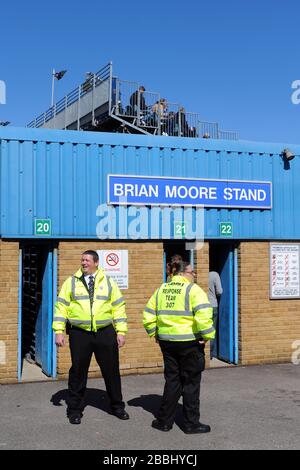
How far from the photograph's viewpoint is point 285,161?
396 inches

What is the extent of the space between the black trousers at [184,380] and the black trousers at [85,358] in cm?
69

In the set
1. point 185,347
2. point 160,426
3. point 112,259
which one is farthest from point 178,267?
point 112,259

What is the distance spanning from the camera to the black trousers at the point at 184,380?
5898mm

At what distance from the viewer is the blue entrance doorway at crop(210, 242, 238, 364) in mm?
9789

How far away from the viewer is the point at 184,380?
5.98 meters

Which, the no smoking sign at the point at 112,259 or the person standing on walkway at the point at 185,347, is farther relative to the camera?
the no smoking sign at the point at 112,259

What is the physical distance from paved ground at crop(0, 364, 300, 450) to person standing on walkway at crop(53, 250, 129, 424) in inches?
13.4

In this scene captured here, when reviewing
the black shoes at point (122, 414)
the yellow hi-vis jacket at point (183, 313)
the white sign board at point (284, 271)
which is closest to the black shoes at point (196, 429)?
the black shoes at point (122, 414)

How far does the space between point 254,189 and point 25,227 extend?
156 inches

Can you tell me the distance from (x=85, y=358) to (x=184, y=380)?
1.13m

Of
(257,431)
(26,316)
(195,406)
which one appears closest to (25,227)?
(26,316)
